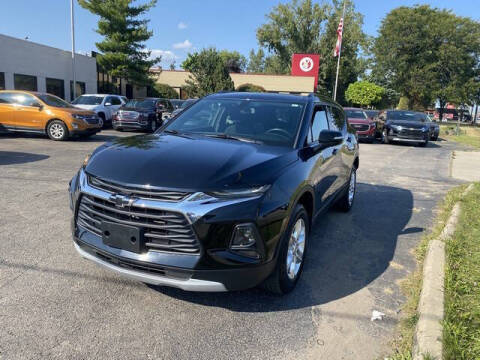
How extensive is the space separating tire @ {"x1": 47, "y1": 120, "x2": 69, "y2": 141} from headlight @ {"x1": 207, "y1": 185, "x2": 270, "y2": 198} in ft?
38.2

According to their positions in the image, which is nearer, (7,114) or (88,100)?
(7,114)

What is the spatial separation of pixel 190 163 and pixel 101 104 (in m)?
16.5

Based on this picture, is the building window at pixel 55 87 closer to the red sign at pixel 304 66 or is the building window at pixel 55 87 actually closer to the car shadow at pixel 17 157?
the car shadow at pixel 17 157

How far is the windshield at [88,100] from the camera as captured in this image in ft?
58.0

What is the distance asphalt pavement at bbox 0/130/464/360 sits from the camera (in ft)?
8.60

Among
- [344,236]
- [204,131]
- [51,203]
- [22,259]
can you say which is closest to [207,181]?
[204,131]

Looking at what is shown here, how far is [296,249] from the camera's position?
343 cm

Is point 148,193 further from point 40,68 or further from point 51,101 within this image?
Answer: point 40,68

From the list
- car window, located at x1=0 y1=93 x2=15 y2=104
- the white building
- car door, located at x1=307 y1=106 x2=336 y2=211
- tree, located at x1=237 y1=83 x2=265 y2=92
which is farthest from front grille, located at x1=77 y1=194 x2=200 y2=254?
tree, located at x1=237 y1=83 x2=265 y2=92

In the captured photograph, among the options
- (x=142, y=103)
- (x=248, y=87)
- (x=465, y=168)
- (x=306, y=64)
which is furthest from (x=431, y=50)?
(x=142, y=103)

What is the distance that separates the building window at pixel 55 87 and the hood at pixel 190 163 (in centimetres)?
2219

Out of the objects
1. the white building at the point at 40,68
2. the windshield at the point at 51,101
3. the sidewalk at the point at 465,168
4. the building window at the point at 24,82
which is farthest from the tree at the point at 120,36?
the sidewalk at the point at 465,168

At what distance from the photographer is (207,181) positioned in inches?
107

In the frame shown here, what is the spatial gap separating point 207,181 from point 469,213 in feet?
16.0
